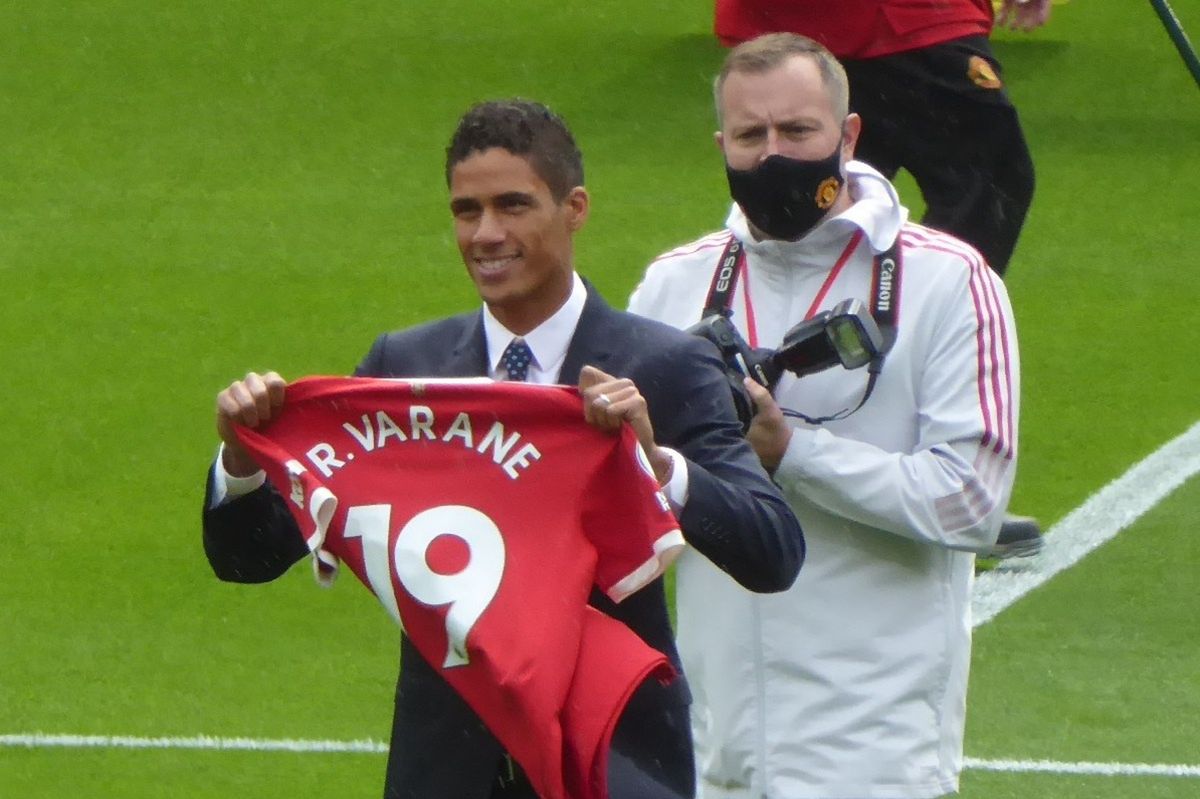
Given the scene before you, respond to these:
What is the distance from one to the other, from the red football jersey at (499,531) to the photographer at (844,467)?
25.7 inches

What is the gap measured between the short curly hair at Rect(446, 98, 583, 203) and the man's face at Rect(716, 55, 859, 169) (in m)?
0.66

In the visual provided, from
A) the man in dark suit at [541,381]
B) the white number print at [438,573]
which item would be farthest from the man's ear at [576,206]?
the white number print at [438,573]

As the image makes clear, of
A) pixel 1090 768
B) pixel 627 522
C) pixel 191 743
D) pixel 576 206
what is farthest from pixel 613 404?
pixel 191 743

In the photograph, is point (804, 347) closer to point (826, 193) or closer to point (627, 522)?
point (826, 193)

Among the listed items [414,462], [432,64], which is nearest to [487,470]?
[414,462]

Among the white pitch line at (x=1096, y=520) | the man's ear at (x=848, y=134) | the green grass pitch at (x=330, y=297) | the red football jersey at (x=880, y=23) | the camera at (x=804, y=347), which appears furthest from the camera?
the white pitch line at (x=1096, y=520)

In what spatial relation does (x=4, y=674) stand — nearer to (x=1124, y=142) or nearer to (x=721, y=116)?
(x=721, y=116)

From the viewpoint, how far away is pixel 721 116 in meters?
4.40

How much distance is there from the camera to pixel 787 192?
423cm

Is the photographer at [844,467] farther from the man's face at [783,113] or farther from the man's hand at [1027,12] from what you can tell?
the man's hand at [1027,12]

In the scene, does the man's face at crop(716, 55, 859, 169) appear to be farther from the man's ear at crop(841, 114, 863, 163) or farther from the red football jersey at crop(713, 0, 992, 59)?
the red football jersey at crop(713, 0, 992, 59)

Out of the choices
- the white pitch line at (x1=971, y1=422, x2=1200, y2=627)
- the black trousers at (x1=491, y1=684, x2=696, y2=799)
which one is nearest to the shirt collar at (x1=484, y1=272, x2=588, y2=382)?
the black trousers at (x1=491, y1=684, x2=696, y2=799)

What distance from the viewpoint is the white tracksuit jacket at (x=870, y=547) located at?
13.6 ft

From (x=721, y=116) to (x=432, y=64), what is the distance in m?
11.0
